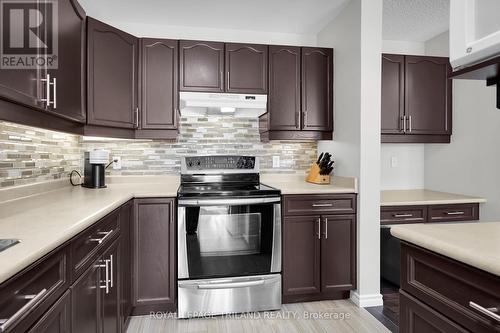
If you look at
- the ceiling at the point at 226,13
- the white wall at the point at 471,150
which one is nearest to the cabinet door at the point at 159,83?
the ceiling at the point at 226,13

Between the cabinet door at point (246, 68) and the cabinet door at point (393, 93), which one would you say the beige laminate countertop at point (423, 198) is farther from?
the cabinet door at point (246, 68)

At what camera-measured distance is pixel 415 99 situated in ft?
10.3

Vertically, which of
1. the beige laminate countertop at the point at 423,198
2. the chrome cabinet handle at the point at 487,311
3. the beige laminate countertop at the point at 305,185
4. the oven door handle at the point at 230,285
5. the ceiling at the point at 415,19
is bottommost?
the oven door handle at the point at 230,285

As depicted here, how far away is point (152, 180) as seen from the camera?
3002 millimetres

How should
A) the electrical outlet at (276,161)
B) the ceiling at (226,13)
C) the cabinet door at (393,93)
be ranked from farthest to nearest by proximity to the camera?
the electrical outlet at (276,161), the cabinet door at (393,93), the ceiling at (226,13)

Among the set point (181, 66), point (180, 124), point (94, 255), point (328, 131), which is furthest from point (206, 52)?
point (94, 255)

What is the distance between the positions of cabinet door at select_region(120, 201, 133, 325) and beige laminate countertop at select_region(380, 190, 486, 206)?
6.66ft

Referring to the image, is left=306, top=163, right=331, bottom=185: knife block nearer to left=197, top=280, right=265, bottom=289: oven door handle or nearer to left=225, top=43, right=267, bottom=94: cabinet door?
left=225, top=43, right=267, bottom=94: cabinet door

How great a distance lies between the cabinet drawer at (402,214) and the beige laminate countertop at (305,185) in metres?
0.40

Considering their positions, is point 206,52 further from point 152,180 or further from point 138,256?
point 138,256

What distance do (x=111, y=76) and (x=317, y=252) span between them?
214cm

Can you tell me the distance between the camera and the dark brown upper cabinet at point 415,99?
307cm

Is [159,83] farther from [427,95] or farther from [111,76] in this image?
[427,95]

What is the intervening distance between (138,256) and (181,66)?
63.2 inches
